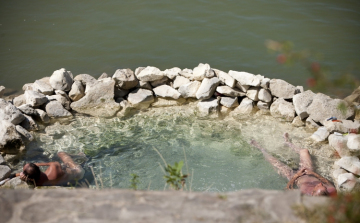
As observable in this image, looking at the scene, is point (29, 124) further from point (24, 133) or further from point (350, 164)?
point (350, 164)

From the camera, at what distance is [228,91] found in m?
7.60

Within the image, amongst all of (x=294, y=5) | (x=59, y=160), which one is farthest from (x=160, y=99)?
(x=294, y=5)

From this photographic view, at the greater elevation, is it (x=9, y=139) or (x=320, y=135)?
(x=9, y=139)

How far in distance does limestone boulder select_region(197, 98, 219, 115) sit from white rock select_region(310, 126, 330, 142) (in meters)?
2.06

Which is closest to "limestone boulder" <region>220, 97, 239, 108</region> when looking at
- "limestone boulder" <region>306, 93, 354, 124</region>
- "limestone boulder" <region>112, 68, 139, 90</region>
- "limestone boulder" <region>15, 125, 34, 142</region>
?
"limestone boulder" <region>306, 93, 354, 124</region>

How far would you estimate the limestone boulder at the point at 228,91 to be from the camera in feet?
25.0

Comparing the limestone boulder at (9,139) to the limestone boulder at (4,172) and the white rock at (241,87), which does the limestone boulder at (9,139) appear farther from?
the white rock at (241,87)

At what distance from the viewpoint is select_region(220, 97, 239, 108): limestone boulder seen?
7.60m

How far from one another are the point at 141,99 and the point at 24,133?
8.22ft

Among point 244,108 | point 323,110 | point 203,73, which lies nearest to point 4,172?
point 203,73

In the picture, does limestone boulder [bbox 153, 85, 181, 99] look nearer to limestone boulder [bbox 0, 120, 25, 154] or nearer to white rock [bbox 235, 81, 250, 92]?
white rock [bbox 235, 81, 250, 92]

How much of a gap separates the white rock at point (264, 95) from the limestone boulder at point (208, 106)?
0.96 m

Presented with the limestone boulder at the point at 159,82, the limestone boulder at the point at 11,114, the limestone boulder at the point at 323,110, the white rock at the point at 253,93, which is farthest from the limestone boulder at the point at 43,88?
Answer: the limestone boulder at the point at 323,110

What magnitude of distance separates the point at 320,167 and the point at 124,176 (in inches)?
139
